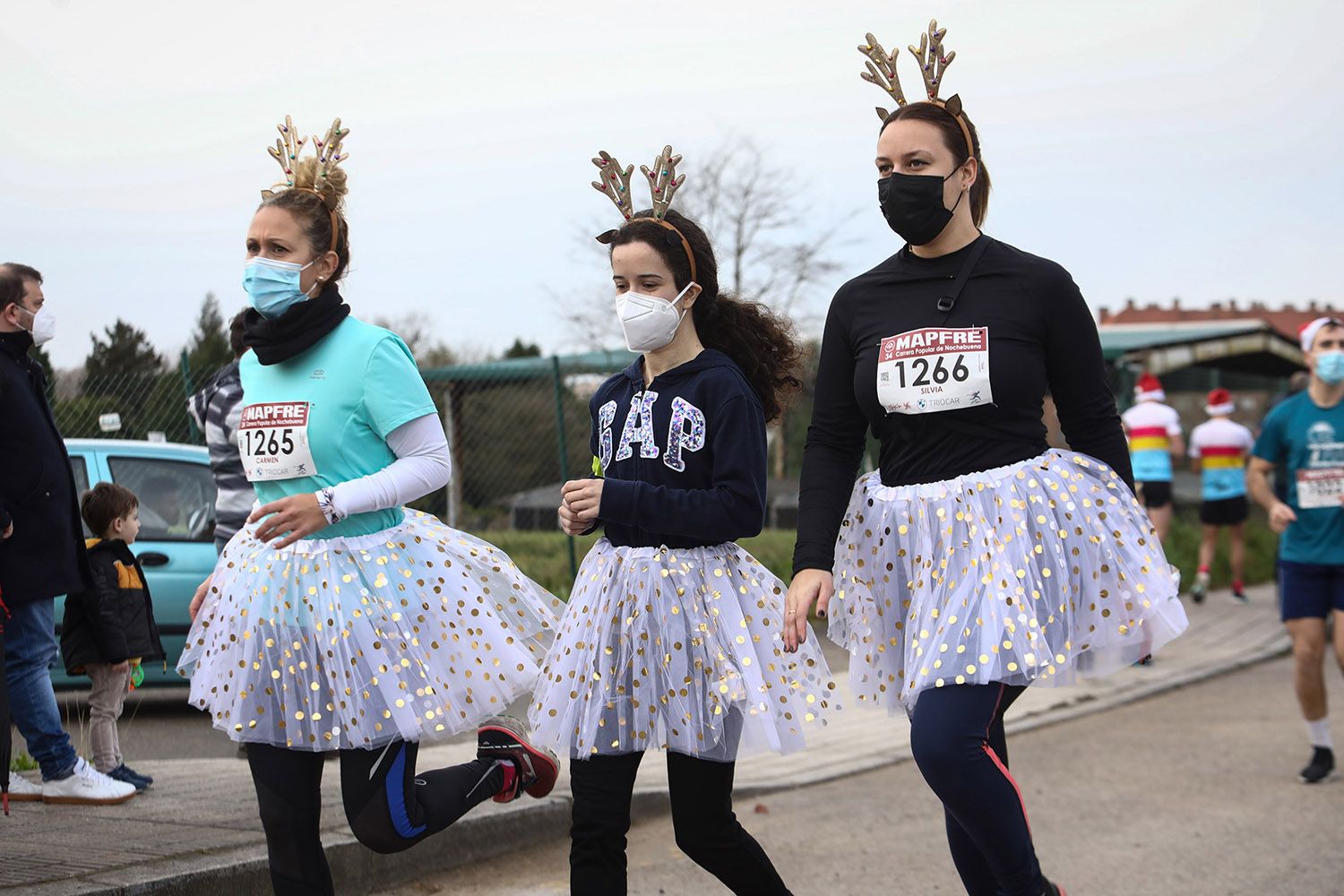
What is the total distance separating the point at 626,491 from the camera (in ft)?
12.6

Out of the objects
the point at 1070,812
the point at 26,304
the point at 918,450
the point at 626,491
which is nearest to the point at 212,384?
the point at 26,304

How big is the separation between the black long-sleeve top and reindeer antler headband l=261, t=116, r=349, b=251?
145 centimetres

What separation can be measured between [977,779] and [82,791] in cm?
385

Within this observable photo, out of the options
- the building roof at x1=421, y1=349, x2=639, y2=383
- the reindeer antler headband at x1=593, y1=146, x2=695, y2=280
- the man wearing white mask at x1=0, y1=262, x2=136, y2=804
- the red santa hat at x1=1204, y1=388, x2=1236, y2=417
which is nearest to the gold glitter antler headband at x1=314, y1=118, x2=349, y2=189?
the reindeer antler headband at x1=593, y1=146, x2=695, y2=280

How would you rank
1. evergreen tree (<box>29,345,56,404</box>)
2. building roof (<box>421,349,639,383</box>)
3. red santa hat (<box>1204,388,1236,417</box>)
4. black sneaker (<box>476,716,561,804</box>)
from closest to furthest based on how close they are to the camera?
black sneaker (<box>476,716,561,804</box>), evergreen tree (<box>29,345,56,404</box>), building roof (<box>421,349,639,383</box>), red santa hat (<box>1204,388,1236,417</box>)

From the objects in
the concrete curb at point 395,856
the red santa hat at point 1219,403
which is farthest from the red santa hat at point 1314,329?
the red santa hat at point 1219,403

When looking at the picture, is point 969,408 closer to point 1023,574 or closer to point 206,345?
point 1023,574

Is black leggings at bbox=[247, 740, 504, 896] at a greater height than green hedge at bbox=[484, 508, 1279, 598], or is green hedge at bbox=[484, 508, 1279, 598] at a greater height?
black leggings at bbox=[247, 740, 504, 896]

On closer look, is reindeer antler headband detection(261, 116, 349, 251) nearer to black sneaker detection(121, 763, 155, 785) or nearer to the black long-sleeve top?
the black long-sleeve top

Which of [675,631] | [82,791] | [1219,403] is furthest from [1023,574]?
[1219,403]

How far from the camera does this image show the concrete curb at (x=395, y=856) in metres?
4.66

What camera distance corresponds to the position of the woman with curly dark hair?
12.7 ft

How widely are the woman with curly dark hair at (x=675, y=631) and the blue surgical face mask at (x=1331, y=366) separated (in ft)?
13.7

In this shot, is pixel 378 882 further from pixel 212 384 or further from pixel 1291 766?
pixel 1291 766
